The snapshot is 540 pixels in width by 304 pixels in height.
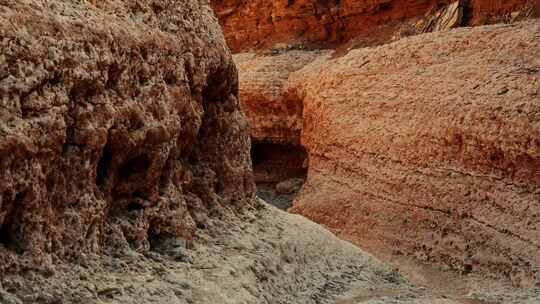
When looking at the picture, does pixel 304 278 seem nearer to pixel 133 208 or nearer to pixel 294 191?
pixel 133 208

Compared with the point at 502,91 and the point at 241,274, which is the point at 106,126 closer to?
the point at 241,274

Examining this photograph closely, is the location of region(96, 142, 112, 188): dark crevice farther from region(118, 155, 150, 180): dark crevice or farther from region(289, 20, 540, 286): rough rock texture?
region(289, 20, 540, 286): rough rock texture

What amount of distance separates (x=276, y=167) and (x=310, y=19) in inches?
111

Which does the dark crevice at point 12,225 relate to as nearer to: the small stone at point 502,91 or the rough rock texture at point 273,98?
the small stone at point 502,91

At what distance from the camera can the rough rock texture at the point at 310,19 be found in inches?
527

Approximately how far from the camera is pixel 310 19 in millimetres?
14914

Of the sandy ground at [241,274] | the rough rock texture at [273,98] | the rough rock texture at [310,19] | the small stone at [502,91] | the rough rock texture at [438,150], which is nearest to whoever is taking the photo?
the sandy ground at [241,274]

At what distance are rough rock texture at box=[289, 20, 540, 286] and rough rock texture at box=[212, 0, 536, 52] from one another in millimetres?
1722

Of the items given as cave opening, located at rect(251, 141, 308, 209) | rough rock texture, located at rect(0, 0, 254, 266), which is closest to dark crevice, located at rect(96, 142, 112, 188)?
rough rock texture, located at rect(0, 0, 254, 266)

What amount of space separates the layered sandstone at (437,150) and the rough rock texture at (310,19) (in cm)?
175

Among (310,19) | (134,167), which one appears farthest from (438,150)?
(310,19)

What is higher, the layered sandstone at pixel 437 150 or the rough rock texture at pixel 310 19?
the rough rock texture at pixel 310 19

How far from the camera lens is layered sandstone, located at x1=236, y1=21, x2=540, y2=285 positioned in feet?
26.0

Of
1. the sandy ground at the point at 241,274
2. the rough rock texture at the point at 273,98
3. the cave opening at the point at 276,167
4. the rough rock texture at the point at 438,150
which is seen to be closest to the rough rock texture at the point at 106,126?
the sandy ground at the point at 241,274
